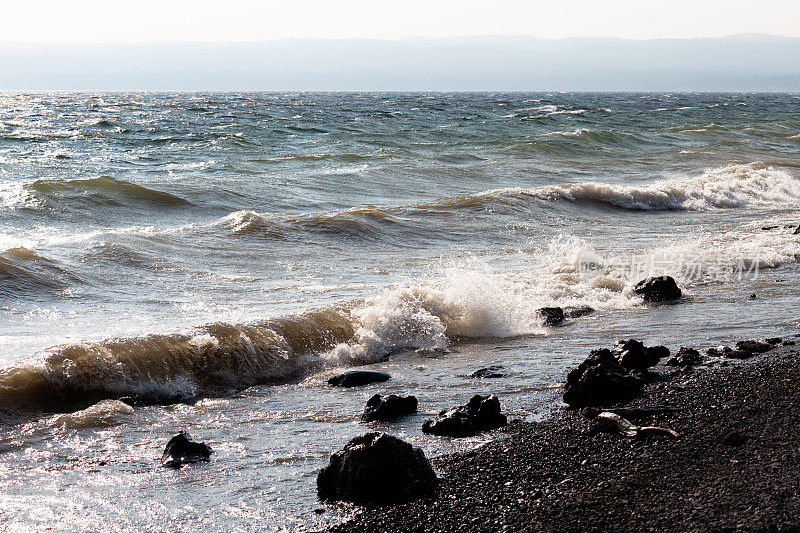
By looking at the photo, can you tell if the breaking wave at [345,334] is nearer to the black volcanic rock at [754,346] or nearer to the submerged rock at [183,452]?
the submerged rock at [183,452]

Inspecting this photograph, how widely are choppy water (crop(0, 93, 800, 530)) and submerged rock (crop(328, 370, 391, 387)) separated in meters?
0.12

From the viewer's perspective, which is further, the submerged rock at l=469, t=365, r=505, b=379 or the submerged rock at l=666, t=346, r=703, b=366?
the submerged rock at l=469, t=365, r=505, b=379

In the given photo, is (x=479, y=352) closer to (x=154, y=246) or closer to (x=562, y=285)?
(x=562, y=285)

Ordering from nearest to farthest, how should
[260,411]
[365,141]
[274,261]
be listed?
[260,411] < [274,261] < [365,141]

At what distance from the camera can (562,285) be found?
10055 mm

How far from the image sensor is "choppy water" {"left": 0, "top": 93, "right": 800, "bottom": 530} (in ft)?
16.4

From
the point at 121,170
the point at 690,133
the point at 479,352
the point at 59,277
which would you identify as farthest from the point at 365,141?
the point at 479,352

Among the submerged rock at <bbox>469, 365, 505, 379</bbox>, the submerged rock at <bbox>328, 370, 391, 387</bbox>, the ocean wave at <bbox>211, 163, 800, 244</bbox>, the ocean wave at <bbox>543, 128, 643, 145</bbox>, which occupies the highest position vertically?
the ocean wave at <bbox>543, 128, 643, 145</bbox>

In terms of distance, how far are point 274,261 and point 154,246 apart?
6.67 ft

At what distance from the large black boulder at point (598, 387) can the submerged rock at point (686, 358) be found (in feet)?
2.33

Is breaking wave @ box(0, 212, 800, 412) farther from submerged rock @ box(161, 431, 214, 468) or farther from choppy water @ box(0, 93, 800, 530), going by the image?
submerged rock @ box(161, 431, 214, 468)

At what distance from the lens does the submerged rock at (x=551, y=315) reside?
28.3ft

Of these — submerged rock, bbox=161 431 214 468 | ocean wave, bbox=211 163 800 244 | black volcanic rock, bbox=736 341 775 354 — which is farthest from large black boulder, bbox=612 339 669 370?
ocean wave, bbox=211 163 800 244

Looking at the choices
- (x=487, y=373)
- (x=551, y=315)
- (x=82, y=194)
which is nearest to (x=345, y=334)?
(x=487, y=373)
